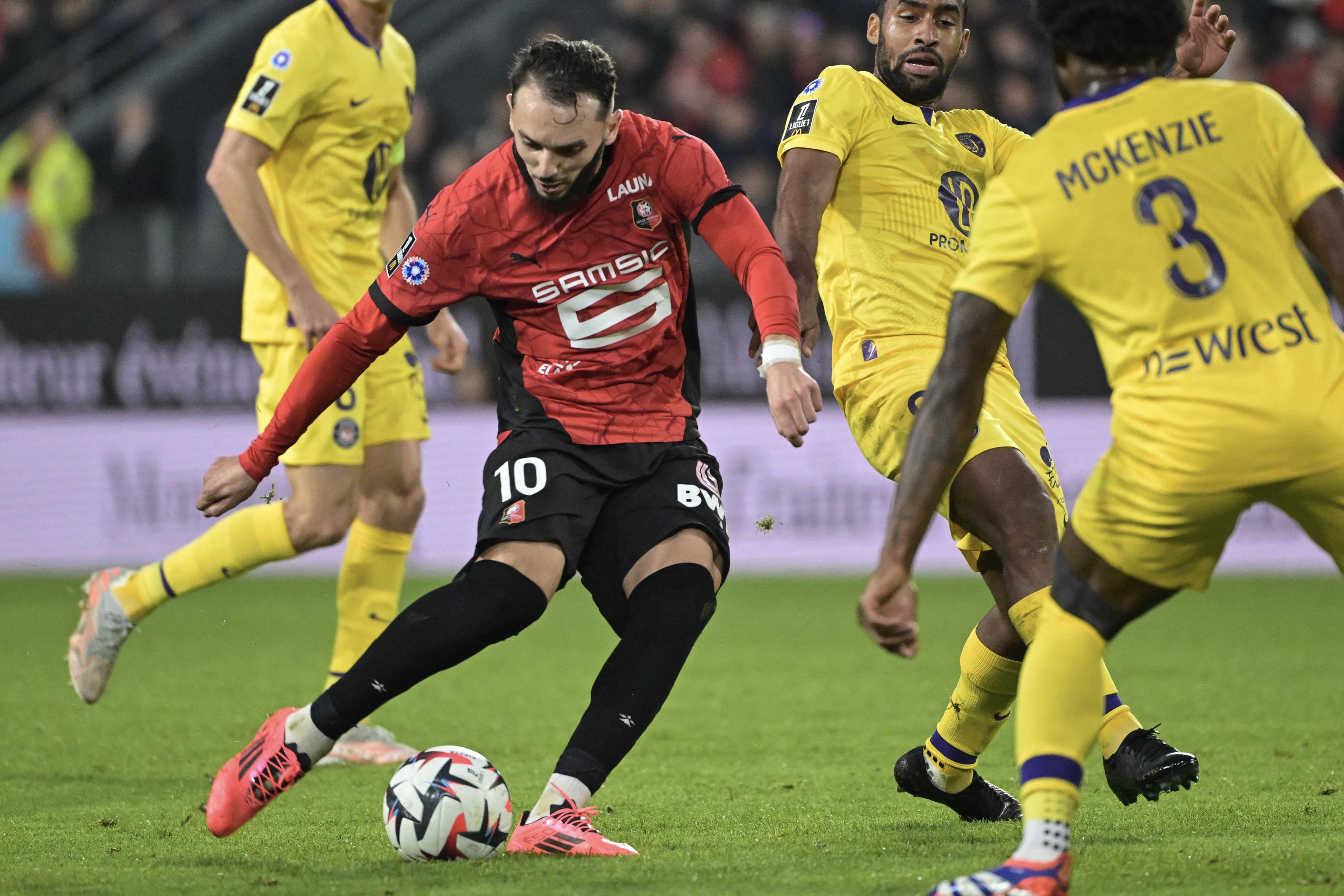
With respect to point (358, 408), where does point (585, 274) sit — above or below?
above

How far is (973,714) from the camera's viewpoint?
4.38m

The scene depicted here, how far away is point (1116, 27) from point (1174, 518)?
37.4 inches

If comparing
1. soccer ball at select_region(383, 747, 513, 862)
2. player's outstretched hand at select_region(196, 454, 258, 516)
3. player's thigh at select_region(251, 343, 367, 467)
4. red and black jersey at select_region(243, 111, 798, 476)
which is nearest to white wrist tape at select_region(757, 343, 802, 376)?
red and black jersey at select_region(243, 111, 798, 476)

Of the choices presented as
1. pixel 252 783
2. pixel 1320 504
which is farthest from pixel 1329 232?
Answer: pixel 252 783

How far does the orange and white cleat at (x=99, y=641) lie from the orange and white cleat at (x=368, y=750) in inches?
33.1

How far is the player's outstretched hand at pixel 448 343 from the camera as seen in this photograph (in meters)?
5.92

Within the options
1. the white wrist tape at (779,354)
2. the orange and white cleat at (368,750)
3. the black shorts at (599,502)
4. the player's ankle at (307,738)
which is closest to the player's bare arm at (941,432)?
the white wrist tape at (779,354)

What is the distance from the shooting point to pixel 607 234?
4.15 m

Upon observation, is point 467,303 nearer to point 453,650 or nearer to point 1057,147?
point 453,650

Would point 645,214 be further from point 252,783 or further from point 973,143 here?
point 252,783

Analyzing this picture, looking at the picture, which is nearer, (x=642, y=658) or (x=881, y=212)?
(x=642, y=658)

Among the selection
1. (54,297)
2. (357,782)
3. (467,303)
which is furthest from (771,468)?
(357,782)

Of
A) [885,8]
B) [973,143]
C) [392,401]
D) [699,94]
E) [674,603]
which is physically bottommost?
[674,603]

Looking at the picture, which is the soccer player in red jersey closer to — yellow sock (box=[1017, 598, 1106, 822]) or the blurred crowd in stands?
yellow sock (box=[1017, 598, 1106, 822])
